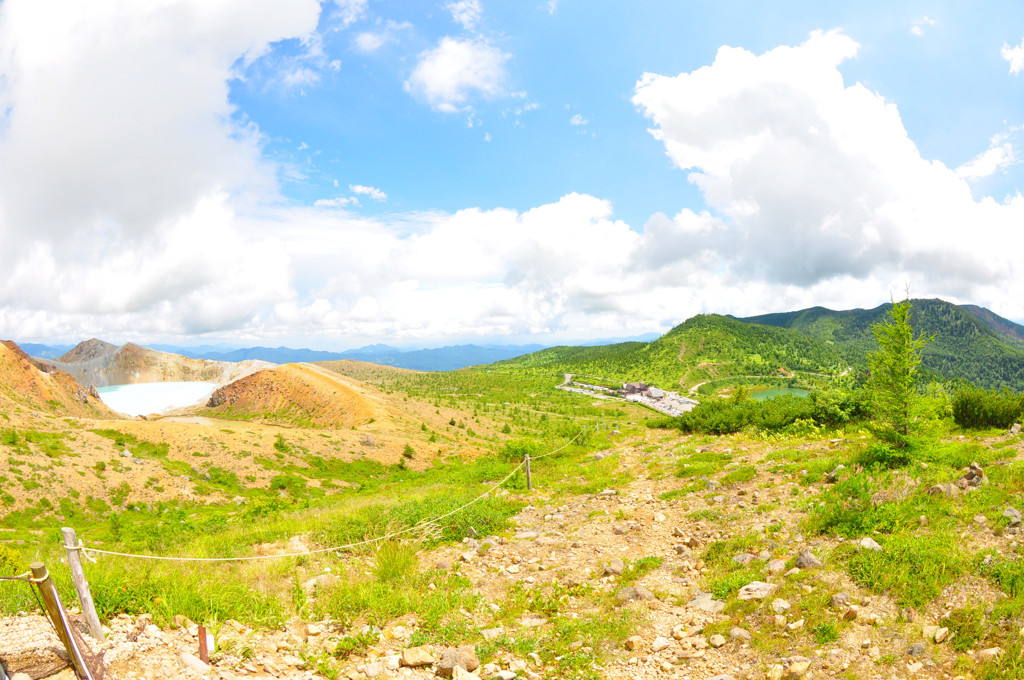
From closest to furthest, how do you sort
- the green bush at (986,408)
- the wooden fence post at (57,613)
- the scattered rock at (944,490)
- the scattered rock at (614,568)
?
1. the wooden fence post at (57,613)
2. the scattered rock at (944,490)
3. the scattered rock at (614,568)
4. the green bush at (986,408)

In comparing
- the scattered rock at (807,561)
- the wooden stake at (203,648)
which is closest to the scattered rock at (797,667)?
the scattered rock at (807,561)

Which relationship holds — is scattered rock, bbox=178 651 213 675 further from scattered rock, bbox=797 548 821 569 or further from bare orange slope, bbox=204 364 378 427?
bare orange slope, bbox=204 364 378 427

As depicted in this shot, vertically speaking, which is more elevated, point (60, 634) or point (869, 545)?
point (60, 634)

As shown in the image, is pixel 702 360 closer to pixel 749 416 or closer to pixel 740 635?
pixel 749 416

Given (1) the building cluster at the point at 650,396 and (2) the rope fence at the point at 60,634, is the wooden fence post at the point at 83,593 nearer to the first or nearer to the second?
(2) the rope fence at the point at 60,634

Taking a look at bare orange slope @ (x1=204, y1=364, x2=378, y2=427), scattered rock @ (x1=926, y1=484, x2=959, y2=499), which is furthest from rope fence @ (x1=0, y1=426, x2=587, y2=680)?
bare orange slope @ (x1=204, y1=364, x2=378, y2=427)

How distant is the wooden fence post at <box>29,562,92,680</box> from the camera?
5.66 m

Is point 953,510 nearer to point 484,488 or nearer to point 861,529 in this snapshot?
point 861,529

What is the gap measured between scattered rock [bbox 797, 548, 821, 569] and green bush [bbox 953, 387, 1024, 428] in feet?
44.9

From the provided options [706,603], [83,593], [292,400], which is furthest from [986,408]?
[292,400]

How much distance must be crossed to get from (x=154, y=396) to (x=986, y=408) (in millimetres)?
97967

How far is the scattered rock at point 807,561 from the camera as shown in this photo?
868 centimetres

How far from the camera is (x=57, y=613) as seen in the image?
5707 millimetres

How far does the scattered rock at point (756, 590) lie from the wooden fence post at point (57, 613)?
33.1ft
